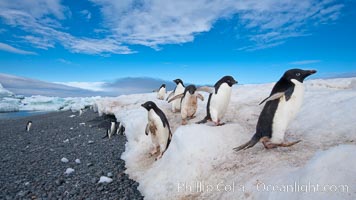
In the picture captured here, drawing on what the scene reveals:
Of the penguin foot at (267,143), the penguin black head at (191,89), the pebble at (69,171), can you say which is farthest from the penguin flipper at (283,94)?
the pebble at (69,171)

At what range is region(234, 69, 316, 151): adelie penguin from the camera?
427cm

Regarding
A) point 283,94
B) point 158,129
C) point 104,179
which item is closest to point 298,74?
point 283,94

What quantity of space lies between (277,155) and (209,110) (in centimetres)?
267

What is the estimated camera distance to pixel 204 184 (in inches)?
150

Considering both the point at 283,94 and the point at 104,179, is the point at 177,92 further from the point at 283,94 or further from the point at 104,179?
the point at 283,94

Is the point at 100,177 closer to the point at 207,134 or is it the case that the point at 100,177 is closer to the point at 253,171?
the point at 207,134

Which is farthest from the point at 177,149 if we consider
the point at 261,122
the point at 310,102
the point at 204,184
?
the point at 310,102

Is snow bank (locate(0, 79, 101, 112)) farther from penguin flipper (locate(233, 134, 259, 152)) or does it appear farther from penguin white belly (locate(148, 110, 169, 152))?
penguin flipper (locate(233, 134, 259, 152))

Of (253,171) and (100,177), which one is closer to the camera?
(253,171)

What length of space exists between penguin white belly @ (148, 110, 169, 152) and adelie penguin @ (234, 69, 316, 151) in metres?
2.03

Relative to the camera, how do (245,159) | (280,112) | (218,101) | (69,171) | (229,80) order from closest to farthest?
1. (245,159)
2. (280,112)
3. (218,101)
4. (229,80)
5. (69,171)

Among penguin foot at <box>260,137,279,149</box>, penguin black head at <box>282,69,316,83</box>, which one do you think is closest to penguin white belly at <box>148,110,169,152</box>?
penguin foot at <box>260,137,279,149</box>

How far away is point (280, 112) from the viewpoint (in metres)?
4.29

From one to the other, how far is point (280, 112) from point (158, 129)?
8.77ft
